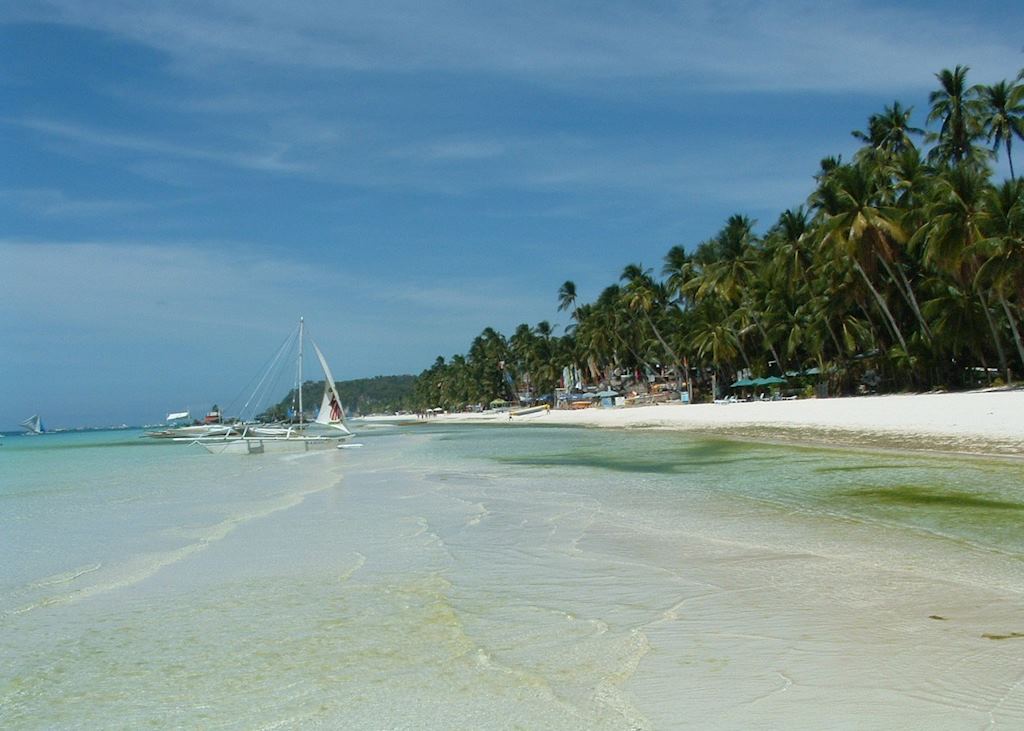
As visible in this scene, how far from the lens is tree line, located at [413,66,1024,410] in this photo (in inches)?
1243

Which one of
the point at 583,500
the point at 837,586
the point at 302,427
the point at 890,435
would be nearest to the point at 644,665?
the point at 837,586

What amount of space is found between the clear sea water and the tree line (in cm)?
2132

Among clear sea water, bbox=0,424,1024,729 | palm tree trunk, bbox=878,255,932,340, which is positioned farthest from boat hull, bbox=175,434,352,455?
palm tree trunk, bbox=878,255,932,340

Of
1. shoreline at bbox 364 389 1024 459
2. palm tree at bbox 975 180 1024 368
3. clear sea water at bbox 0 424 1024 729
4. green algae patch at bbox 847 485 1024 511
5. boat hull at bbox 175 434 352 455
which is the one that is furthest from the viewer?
A: boat hull at bbox 175 434 352 455

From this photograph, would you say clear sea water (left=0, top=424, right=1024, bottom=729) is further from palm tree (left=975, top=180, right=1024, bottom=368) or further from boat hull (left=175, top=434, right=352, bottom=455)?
boat hull (left=175, top=434, right=352, bottom=455)

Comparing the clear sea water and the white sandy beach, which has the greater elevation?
the white sandy beach

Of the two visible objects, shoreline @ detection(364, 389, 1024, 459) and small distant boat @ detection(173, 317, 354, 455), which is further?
small distant boat @ detection(173, 317, 354, 455)

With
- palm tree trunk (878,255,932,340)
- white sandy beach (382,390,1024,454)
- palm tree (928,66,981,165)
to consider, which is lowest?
white sandy beach (382,390,1024,454)

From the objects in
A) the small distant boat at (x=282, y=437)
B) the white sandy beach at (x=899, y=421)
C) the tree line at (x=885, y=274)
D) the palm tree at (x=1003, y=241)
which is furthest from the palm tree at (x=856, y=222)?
the small distant boat at (x=282, y=437)

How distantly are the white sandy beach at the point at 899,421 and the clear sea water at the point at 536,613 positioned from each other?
6894 millimetres

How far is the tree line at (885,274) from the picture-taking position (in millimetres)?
31578

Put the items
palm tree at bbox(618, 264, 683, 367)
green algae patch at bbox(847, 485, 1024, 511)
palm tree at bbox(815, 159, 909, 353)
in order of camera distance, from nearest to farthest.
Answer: green algae patch at bbox(847, 485, 1024, 511), palm tree at bbox(815, 159, 909, 353), palm tree at bbox(618, 264, 683, 367)

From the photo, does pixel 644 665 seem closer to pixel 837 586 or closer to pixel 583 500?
pixel 837 586

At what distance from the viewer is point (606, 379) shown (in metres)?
101
